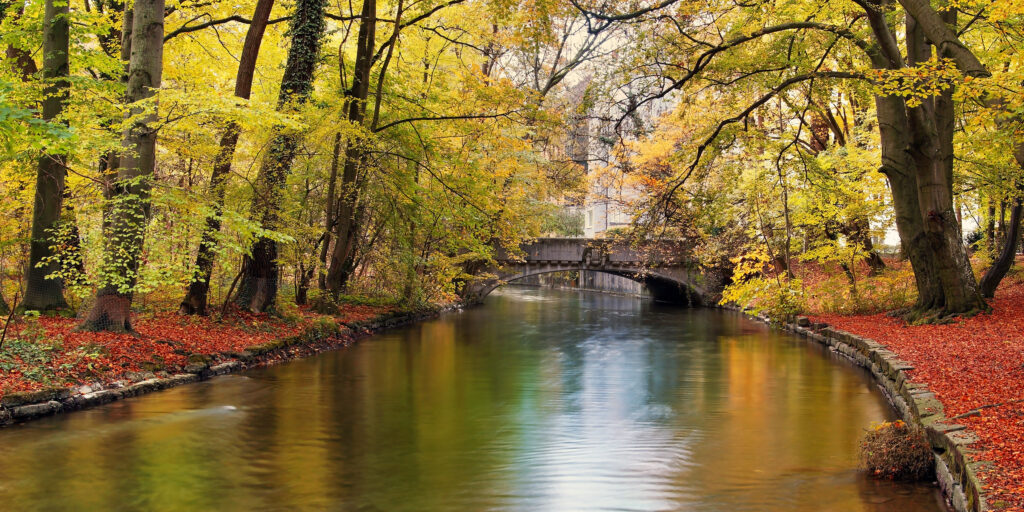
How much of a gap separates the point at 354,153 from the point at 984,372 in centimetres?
1391

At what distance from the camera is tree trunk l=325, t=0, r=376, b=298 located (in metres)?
17.5

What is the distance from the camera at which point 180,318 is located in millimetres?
14188

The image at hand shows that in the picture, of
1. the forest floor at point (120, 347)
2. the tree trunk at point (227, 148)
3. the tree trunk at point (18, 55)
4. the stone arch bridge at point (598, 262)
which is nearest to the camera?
the forest floor at point (120, 347)

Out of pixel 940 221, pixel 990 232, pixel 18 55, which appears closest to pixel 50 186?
pixel 18 55

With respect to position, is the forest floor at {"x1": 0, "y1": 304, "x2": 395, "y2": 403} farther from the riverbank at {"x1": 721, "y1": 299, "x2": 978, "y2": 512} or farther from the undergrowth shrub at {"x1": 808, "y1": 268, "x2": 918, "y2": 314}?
the undergrowth shrub at {"x1": 808, "y1": 268, "x2": 918, "y2": 314}

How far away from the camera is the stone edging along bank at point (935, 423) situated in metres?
5.64

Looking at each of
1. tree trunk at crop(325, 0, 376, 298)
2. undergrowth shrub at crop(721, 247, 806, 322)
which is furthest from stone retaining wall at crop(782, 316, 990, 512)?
tree trunk at crop(325, 0, 376, 298)

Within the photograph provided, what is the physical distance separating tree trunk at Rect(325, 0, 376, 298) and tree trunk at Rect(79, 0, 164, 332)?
593 cm

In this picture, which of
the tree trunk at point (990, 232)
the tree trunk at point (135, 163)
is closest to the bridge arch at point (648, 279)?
the tree trunk at point (990, 232)

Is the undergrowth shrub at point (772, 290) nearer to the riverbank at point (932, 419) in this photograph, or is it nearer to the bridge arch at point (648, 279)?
the riverbank at point (932, 419)

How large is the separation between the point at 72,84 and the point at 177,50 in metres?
4.83

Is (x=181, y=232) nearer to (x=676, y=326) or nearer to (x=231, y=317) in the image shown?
(x=231, y=317)

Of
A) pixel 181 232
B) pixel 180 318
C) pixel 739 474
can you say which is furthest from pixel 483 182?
pixel 739 474

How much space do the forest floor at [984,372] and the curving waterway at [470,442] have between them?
87cm
